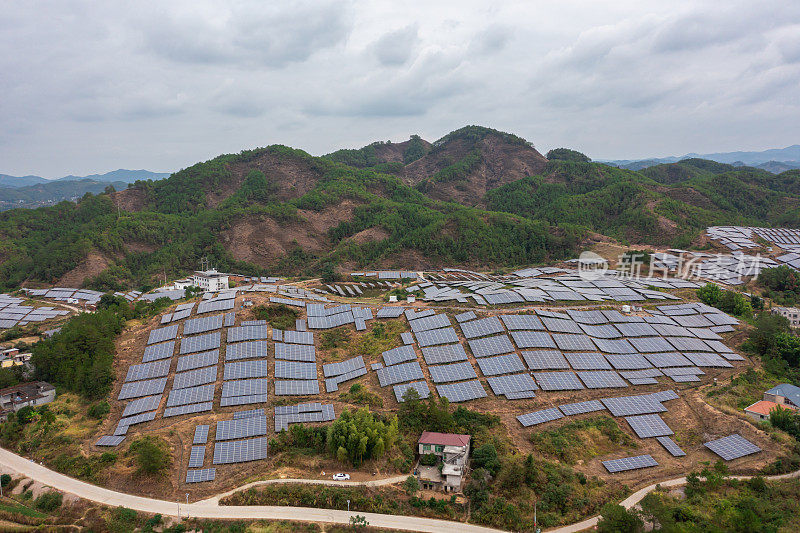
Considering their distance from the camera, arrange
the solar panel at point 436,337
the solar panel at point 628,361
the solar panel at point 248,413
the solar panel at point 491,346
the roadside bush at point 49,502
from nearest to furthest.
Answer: the roadside bush at point 49,502, the solar panel at point 248,413, the solar panel at point 491,346, the solar panel at point 628,361, the solar panel at point 436,337

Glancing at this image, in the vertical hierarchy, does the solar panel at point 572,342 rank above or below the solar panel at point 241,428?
above

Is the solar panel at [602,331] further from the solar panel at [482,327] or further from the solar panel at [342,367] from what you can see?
the solar panel at [342,367]

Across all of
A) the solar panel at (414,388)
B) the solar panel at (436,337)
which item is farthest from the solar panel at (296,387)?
the solar panel at (436,337)

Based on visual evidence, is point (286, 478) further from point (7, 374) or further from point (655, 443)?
point (7, 374)

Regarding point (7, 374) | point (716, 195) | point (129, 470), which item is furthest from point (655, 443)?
point (716, 195)

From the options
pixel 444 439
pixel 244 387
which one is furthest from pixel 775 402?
pixel 244 387

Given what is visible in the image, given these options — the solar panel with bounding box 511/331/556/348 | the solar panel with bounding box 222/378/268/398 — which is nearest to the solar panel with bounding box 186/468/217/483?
the solar panel with bounding box 222/378/268/398

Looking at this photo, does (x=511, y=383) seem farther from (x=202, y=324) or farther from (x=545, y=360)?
(x=202, y=324)
